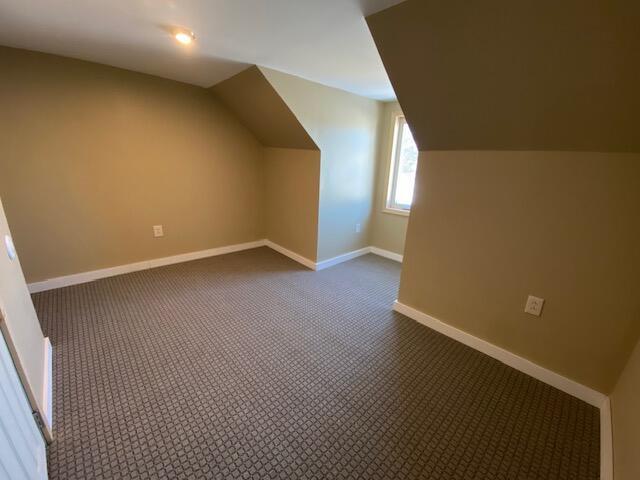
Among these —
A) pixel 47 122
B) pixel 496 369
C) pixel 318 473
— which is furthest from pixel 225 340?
pixel 47 122

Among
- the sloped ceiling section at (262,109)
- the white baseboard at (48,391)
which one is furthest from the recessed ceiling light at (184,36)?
the white baseboard at (48,391)

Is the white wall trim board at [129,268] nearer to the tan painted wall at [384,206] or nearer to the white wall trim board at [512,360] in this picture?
the tan painted wall at [384,206]

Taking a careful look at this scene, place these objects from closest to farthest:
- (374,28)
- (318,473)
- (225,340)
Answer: (318,473), (374,28), (225,340)

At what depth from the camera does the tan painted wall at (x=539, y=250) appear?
1.38m

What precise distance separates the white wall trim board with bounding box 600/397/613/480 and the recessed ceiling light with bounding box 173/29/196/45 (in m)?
3.01

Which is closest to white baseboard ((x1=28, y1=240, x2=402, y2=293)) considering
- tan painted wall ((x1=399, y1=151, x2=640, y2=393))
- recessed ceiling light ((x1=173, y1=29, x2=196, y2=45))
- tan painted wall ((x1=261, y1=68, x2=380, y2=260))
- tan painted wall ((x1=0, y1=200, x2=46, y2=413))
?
tan painted wall ((x1=261, y1=68, x2=380, y2=260))

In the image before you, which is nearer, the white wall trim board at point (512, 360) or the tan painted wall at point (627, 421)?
the tan painted wall at point (627, 421)

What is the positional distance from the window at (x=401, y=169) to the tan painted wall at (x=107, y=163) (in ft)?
5.85

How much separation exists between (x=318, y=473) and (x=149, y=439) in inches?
31.0

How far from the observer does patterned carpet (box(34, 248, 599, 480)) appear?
1.19 metres

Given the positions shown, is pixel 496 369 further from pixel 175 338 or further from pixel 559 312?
pixel 175 338

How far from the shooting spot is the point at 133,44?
1.88 meters

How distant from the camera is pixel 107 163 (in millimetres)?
2541

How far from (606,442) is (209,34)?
2.99 metres
